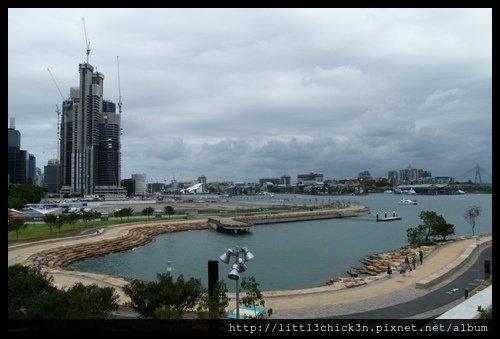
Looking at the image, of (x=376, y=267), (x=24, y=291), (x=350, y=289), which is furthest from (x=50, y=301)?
(x=376, y=267)

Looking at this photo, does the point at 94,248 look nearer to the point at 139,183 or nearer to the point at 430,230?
the point at 430,230

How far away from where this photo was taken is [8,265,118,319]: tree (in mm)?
5184

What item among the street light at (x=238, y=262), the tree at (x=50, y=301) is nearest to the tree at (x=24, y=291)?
the tree at (x=50, y=301)

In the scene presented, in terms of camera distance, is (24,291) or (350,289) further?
(350,289)

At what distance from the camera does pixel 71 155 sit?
8094cm

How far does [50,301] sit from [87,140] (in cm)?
8248

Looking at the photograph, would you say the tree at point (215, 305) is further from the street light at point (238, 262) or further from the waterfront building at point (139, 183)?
the waterfront building at point (139, 183)

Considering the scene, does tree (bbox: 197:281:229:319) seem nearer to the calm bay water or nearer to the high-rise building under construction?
the calm bay water

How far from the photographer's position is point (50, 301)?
5402 millimetres

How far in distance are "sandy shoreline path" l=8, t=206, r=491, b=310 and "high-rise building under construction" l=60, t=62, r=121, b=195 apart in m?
57.5

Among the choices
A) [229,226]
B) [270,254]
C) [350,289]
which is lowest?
[270,254]

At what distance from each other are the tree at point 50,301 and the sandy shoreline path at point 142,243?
3.28 meters

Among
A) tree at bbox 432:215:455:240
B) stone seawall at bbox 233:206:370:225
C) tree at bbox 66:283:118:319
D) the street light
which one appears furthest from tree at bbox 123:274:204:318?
stone seawall at bbox 233:206:370:225

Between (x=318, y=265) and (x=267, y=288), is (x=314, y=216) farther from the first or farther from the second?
(x=267, y=288)
